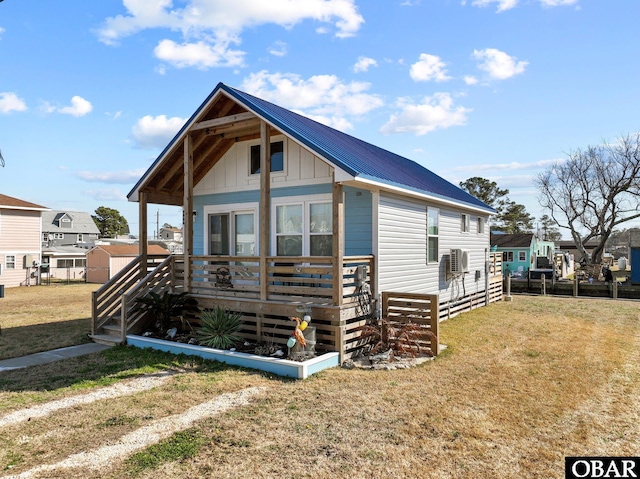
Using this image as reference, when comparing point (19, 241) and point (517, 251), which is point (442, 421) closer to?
point (19, 241)

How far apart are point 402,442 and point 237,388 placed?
2681mm

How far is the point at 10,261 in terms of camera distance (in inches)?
1001

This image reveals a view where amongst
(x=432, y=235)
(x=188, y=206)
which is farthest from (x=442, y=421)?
(x=432, y=235)

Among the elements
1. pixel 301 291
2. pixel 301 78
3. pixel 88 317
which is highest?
pixel 301 78

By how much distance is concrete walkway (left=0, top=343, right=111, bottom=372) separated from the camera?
754 cm

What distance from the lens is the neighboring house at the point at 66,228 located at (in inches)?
1761

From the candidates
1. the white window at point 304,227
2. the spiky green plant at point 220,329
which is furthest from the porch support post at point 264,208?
the white window at point 304,227

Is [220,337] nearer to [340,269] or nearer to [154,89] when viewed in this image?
[340,269]

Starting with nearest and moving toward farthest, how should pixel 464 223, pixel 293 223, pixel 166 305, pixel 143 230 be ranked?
pixel 166 305
pixel 293 223
pixel 143 230
pixel 464 223

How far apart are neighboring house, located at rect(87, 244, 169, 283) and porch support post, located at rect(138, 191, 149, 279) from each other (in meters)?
20.0

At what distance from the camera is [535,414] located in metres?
Result: 5.09

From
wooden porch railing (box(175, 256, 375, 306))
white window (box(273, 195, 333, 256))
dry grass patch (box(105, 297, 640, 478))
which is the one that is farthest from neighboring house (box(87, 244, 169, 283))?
dry grass patch (box(105, 297, 640, 478))

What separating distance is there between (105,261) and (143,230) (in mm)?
21347

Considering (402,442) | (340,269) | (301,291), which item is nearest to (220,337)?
(301,291)
